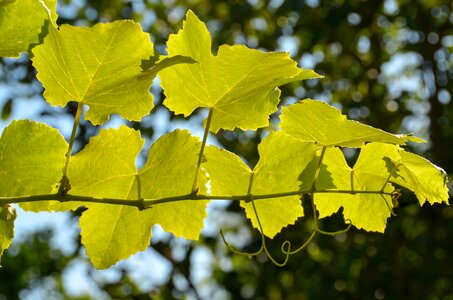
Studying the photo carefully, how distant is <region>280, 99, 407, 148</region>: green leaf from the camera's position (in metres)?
0.55

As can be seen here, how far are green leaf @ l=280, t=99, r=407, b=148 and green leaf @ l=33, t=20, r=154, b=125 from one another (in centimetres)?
13

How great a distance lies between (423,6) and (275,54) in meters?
2.99

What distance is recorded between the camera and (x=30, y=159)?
1.77 ft

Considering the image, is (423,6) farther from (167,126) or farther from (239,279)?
(239,279)

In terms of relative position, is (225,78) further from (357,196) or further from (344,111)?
(344,111)

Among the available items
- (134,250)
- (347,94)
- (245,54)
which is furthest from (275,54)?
(347,94)

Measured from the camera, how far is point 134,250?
0.62 metres

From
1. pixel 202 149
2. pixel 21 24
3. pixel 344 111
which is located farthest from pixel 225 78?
pixel 344 111

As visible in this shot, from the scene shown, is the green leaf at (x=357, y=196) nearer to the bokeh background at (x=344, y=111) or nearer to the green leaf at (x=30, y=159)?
the green leaf at (x=30, y=159)

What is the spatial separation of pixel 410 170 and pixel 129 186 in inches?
10.2

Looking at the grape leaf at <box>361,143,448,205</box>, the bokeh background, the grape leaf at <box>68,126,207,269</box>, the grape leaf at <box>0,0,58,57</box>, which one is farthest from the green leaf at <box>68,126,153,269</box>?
the bokeh background

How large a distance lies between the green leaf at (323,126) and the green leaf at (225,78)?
2 centimetres

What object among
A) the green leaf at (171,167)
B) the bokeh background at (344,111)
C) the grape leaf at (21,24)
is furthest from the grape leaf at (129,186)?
the bokeh background at (344,111)

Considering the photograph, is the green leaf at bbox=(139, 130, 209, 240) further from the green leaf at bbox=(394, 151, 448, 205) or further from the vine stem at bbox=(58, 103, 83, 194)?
the green leaf at bbox=(394, 151, 448, 205)
